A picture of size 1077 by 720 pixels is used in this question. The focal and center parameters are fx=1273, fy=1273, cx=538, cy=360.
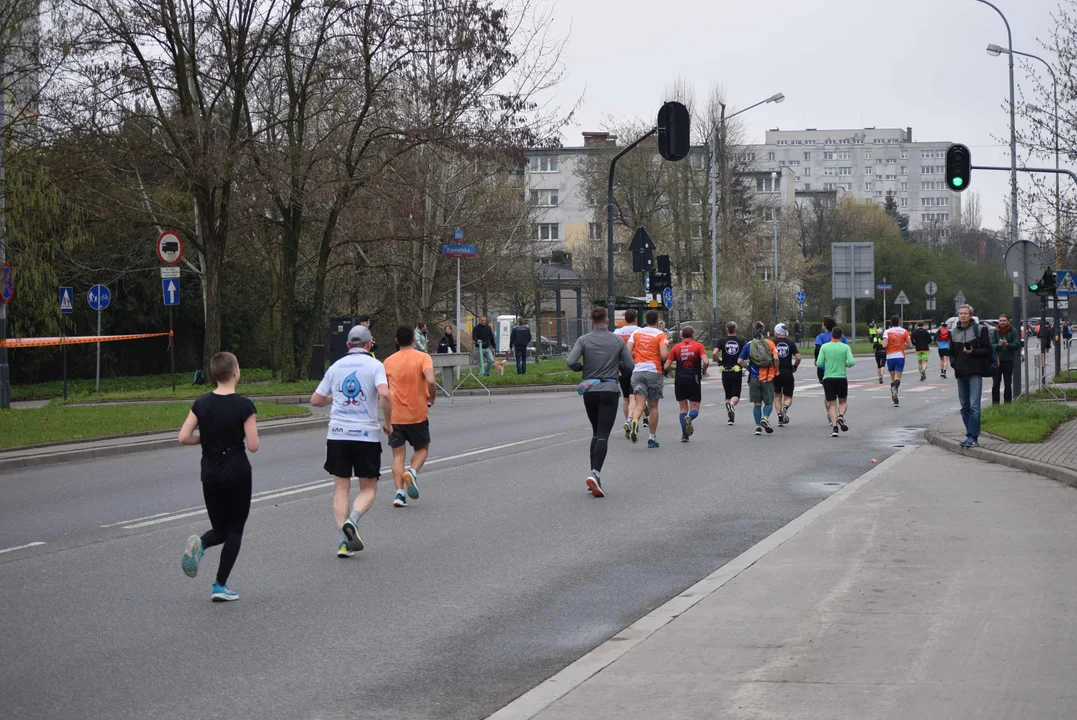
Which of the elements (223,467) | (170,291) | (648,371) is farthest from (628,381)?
(170,291)

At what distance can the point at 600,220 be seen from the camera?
6700 centimetres

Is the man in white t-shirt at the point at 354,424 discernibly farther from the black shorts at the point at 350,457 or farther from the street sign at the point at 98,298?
the street sign at the point at 98,298

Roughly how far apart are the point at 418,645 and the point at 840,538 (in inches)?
159

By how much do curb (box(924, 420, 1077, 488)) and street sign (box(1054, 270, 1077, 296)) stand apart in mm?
10211

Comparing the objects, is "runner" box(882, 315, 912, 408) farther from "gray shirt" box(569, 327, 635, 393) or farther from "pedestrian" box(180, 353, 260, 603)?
"pedestrian" box(180, 353, 260, 603)

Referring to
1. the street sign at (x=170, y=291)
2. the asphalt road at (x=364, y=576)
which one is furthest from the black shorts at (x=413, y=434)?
the street sign at (x=170, y=291)

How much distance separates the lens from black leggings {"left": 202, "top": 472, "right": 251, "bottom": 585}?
7789 millimetres

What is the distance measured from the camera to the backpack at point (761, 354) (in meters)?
19.6

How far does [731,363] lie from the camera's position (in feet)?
66.6

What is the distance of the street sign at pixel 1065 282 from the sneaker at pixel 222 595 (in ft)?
76.2

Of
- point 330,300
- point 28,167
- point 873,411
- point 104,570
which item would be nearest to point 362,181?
point 28,167

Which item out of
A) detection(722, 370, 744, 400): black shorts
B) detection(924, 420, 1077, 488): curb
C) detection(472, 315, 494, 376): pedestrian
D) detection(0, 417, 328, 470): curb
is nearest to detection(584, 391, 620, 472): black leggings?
detection(924, 420, 1077, 488): curb

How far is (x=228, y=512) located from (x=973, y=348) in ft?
36.4

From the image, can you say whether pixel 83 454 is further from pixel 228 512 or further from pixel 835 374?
pixel 835 374
